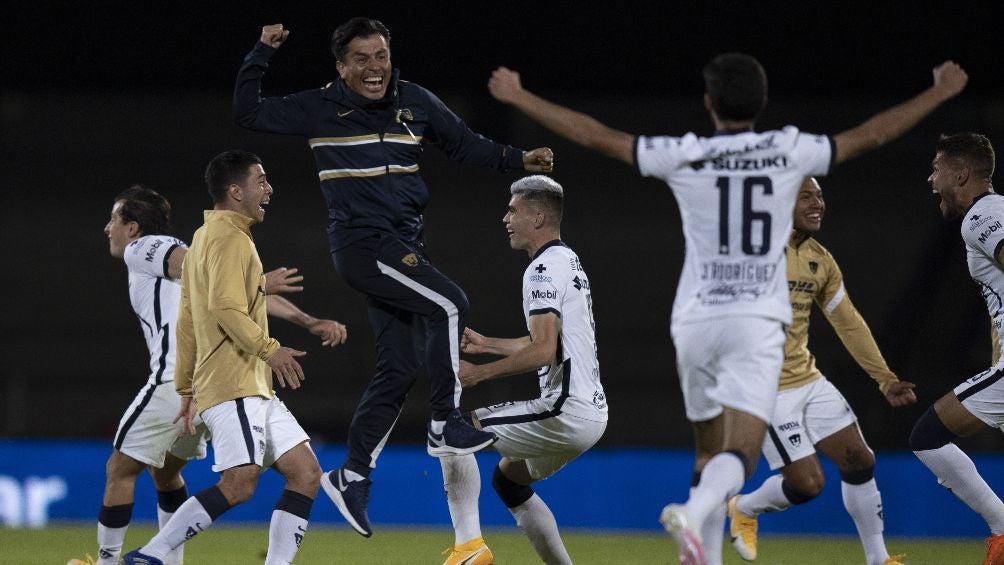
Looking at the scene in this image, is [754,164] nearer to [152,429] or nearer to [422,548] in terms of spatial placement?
[152,429]

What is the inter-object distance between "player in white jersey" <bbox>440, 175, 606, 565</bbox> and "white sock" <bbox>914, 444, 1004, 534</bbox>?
1976mm

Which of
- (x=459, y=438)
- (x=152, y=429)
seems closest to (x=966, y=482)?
(x=459, y=438)

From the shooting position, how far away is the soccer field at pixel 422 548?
823cm

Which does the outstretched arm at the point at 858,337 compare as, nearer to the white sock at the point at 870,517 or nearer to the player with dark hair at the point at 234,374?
the white sock at the point at 870,517

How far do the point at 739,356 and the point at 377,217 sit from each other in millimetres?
1960

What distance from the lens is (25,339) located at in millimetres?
17875

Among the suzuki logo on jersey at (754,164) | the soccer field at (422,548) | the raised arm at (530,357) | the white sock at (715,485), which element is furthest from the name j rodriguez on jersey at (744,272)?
the soccer field at (422,548)

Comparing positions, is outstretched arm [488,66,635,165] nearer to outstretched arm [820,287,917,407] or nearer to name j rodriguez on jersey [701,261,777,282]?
name j rodriguez on jersey [701,261,777,282]

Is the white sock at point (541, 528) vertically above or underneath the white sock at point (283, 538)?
underneath

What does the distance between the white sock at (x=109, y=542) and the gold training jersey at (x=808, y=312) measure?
12.2 feet

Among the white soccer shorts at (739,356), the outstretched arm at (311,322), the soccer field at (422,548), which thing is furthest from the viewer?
the soccer field at (422,548)

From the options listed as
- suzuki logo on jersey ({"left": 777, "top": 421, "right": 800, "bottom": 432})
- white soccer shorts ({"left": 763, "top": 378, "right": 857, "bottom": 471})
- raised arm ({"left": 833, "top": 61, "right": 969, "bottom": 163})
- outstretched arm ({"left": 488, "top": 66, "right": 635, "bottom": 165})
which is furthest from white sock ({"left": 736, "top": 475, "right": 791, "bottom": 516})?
outstretched arm ({"left": 488, "top": 66, "right": 635, "bottom": 165})

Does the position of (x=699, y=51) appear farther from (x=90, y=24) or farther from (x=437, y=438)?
(x=437, y=438)

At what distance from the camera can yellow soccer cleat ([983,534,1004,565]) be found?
6.54m
